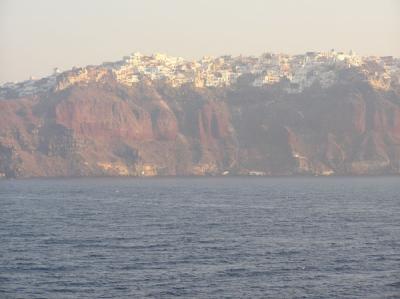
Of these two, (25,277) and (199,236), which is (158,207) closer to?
(199,236)

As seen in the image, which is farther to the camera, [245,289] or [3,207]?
[3,207]

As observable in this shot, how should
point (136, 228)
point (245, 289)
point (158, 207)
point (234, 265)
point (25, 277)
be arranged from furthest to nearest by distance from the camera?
point (158, 207) → point (136, 228) → point (234, 265) → point (25, 277) → point (245, 289)

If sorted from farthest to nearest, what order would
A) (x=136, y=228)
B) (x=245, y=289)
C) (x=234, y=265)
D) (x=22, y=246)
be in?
1. (x=136, y=228)
2. (x=22, y=246)
3. (x=234, y=265)
4. (x=245, y=289)

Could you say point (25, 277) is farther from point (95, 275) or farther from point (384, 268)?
point (384, 268)

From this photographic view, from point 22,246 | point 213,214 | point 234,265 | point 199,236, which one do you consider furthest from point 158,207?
point 234,265

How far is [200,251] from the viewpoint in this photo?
93812 mm

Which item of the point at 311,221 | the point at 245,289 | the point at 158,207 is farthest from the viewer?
the point at 158,207

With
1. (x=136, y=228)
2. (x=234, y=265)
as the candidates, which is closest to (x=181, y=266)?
(x=234, y=265)

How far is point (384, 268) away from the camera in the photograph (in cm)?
8281

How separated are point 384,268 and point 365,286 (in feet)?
28.1

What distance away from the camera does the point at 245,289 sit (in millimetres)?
74062

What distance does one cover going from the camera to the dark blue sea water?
74625mm

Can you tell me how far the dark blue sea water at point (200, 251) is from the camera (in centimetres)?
7462

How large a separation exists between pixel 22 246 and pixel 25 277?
19.3 m
